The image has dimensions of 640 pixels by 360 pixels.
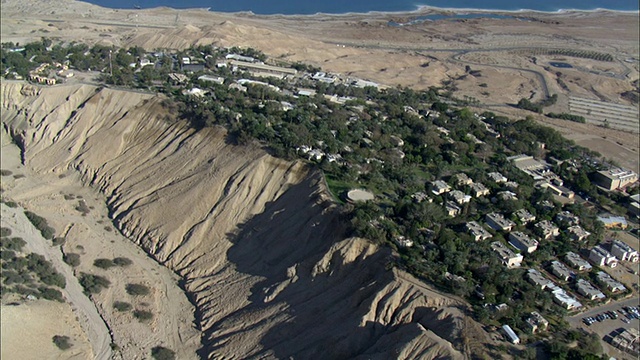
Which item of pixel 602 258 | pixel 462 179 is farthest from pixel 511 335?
pixel 462 179

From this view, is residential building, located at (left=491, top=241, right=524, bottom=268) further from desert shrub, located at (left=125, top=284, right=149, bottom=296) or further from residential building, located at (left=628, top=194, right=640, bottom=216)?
desert shrub, located at (left=125, top=284, right=149, bottom=296)

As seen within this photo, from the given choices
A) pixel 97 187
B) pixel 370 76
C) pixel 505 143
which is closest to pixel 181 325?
pixel 97 187

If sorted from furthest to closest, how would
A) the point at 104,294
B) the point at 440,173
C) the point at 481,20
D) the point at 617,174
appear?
the point at 481,20
the point at 617,174
the point at 440,173
the point at 104,294

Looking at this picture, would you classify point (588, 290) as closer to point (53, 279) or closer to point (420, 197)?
point (420, 197)

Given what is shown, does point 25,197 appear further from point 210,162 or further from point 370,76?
point 370,76

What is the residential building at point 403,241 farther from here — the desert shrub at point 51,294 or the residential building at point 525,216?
the desert shrub at point 51,294
